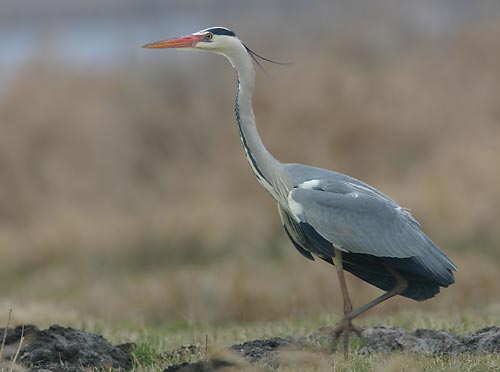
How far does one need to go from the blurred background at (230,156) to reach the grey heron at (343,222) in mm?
4423

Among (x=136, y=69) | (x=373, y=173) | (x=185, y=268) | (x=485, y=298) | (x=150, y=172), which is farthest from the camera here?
(x=136, y=69)

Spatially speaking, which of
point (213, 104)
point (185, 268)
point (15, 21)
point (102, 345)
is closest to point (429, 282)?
point (102, 345)

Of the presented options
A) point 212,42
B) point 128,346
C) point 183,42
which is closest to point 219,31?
point 212,42

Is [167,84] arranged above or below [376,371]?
above

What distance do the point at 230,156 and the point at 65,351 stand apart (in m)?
9.84

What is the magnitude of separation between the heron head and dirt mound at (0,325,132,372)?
1934mm

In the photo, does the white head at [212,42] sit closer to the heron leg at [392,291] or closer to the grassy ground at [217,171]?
the heron leg at [392,291]

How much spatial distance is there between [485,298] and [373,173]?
432 cm

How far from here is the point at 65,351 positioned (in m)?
6.29

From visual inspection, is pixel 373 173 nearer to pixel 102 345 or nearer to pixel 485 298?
pixel 485 298

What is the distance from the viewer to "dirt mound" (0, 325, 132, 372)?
6215mm

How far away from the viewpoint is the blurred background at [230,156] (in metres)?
12.3

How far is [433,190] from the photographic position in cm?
1386

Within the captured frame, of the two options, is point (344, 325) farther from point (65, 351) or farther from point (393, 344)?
point (65, 351)
